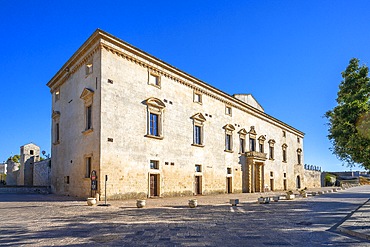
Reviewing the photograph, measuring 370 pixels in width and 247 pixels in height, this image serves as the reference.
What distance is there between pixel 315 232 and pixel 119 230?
5.76 metres

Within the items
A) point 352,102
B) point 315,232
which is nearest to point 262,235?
point 315,232

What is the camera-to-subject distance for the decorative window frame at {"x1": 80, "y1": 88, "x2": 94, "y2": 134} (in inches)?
839

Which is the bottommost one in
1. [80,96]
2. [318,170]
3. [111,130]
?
[318,170]

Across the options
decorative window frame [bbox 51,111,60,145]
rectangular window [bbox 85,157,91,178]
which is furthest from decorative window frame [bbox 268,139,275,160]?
rectangular window [bbox 85,157,91,178]

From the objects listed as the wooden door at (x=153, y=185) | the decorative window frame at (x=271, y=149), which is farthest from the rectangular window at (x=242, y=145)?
the wooden door at (x=153, y=185)

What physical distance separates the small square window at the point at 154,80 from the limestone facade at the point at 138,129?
0.27 ft

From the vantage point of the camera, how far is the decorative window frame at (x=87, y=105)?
2132cm

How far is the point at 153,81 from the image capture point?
970 inches

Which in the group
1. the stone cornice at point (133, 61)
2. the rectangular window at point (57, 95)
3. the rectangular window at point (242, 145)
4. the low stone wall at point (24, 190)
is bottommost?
the low stone wall at point (24, 190)

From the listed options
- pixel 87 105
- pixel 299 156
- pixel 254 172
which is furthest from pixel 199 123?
pixel 299 156

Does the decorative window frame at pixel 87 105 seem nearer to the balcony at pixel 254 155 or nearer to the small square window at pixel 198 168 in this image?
the small square window at pixel 198 168

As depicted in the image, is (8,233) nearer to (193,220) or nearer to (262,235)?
→ (193,220)

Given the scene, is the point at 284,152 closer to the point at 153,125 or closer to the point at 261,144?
the point at 261,144

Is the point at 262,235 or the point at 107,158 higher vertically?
the point at 107,158
